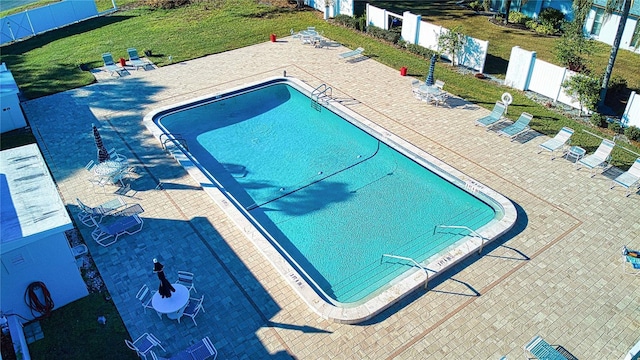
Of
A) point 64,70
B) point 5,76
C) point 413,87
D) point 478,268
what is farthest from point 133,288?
point 64,70

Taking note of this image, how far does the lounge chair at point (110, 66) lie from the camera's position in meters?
24.7

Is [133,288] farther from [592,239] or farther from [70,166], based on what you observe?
[592,239]

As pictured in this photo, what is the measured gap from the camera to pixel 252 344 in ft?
38.5

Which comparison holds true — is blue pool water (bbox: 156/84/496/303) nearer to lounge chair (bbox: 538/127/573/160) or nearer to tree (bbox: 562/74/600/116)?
lounge chair (bbox: 538/127/573/160)

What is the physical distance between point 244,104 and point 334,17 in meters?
12.0

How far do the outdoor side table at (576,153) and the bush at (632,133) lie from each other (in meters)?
2.42

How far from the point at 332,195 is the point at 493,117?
806cm

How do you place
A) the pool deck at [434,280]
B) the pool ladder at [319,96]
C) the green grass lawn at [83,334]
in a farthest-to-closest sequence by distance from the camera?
the pool ladder at [319,96] < the pool deck at [434,280] < the green grass lawn at [83,334]

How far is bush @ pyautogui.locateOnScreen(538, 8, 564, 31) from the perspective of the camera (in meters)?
29.5

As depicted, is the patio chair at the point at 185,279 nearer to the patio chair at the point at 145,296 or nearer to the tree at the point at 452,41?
the patio chair at the point at 145,296

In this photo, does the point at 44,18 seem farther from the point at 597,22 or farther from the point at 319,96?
the point at 597,22

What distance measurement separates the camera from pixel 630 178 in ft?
53.2

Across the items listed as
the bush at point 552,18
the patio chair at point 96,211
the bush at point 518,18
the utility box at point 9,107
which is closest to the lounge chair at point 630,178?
the bush at point 552,18

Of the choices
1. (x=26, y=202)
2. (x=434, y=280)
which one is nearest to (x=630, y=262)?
(x=434, y=280)
